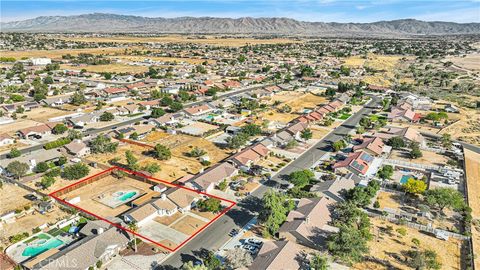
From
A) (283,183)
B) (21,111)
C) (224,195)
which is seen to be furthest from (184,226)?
(21,111)

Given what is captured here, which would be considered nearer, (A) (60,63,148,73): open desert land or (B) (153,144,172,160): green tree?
(B) (153,144,172,160): green tree

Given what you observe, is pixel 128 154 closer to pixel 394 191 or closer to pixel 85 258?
pixel 85 258

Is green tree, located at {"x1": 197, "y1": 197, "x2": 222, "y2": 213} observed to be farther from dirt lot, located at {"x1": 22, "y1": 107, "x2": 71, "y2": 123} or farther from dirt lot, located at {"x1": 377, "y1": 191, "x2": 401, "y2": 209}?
dirt lot, located at {"x1": 22, "y1": 107, "x2": 71, "y2": 123}

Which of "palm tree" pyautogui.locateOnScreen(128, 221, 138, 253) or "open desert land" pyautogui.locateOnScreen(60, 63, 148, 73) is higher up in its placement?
"open desert land" pyautogui.locateOnScreen(60, 63, 148, 73)

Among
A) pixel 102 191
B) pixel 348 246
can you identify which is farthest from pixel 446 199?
pixel 102 191

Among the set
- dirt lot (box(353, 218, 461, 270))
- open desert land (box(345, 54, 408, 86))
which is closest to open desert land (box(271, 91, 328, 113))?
open desert land (box(345, 54, 408, 86))
